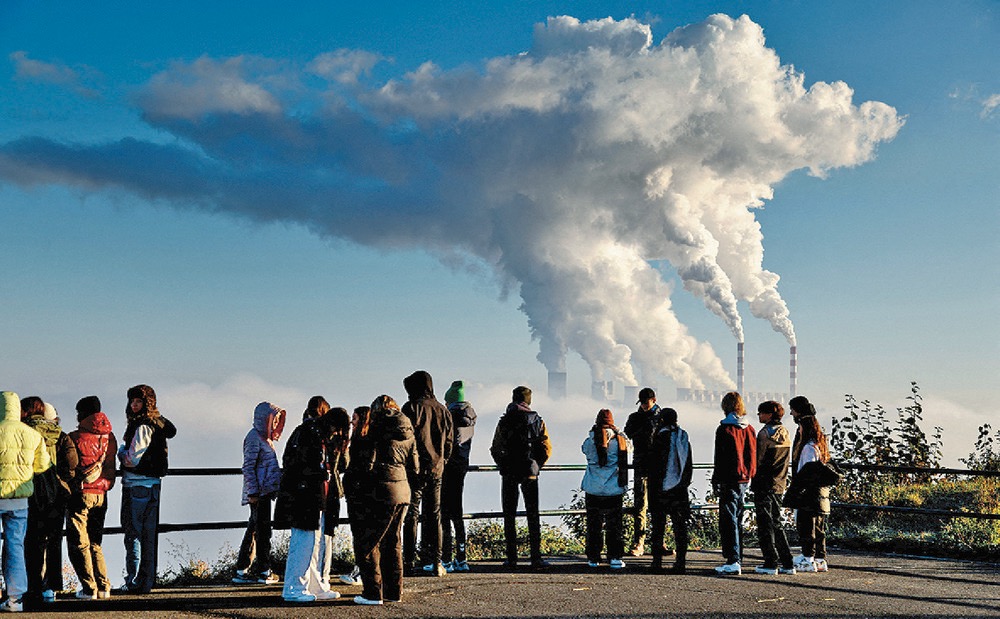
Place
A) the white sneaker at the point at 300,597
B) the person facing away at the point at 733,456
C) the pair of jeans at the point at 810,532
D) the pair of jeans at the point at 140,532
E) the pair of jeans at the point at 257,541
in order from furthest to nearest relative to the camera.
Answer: the pair of jeans at the point at 810,532 < the person facing away at the point at 733,456 < the pair of jeans at the point at 257,541 < the pair of jeans at the point at 140,532 < the white sneaker at the point at 300,597

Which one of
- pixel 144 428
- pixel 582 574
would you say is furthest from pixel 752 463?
pixel 144 428

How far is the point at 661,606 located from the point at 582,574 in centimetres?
208

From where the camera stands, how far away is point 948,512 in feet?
44.8

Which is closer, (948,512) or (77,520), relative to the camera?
(77,520)

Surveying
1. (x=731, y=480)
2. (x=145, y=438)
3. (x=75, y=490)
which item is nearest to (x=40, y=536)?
(x=75, y=490)

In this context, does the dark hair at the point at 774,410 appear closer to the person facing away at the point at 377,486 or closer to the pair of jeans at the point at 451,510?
the pair of jeans at the point at 451,510

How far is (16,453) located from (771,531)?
26.0 ft

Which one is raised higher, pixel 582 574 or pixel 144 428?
pixel 144 428

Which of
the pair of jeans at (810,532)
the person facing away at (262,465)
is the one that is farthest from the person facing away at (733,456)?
the person facing away at (262,465)

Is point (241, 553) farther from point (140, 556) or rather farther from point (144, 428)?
point (144, 428)

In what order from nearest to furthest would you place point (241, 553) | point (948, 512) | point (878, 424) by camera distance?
point (241, 553) < point (948, 512) < point (878, 424)

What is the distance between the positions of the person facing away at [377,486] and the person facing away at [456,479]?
2.20 meters

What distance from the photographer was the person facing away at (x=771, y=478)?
11.8 metres

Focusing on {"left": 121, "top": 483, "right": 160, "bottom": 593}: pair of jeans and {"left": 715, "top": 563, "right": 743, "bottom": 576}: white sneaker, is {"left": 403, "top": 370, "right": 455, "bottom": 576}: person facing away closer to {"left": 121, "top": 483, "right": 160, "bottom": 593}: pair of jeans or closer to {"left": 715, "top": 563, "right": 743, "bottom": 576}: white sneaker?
{"left": 121, "top": 483, "right": 160, "bottom": 593}: pair of jeans
